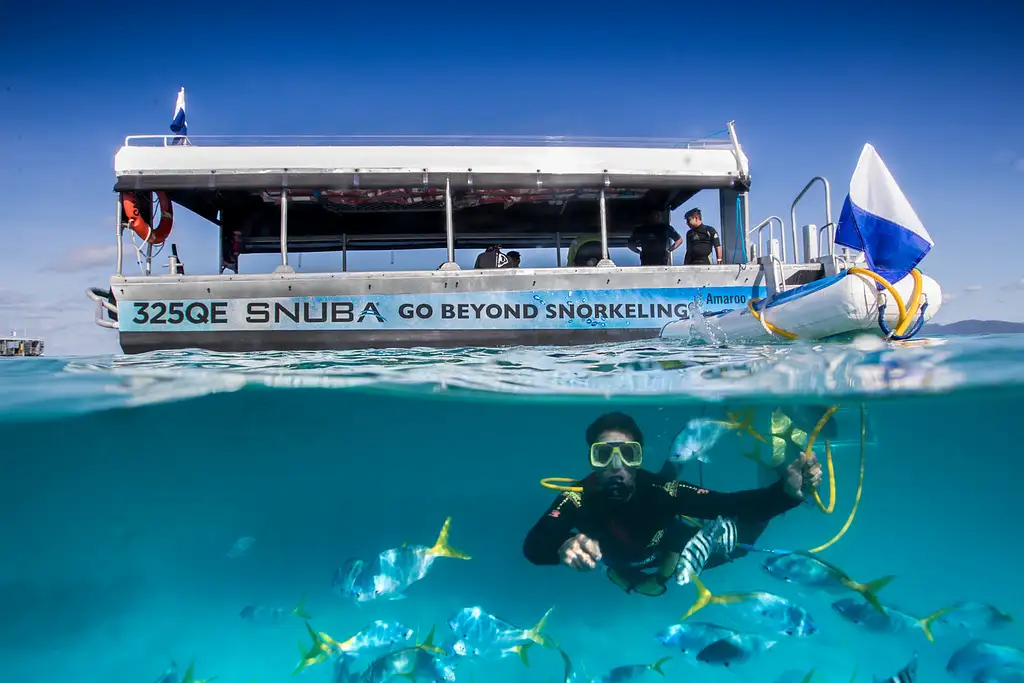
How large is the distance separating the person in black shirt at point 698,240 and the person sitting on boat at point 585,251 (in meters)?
1.66

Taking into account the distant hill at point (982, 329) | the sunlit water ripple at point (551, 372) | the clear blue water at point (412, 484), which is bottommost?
the clear blue water at point (412, 484)

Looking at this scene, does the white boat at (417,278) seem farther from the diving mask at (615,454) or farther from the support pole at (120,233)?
the diving mask at (615,454)

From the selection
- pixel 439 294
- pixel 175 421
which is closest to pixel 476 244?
pixel 439 294

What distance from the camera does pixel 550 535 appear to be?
18.1 ft

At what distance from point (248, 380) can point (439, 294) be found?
3331 millimetres

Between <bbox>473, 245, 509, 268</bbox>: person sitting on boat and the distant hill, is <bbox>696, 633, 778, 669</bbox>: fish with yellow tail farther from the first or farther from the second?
<bbox>473, 245, 509, 268</bbox>: person sitting on boat

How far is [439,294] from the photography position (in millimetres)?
10016

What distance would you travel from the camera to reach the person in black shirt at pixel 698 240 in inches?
418

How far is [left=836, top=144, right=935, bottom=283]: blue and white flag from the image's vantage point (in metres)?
5.72

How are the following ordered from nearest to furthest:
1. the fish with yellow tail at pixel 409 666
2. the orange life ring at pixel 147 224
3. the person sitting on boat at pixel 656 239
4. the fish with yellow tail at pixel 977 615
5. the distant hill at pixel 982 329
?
the fish with yellow tail at pixel 409 666, the fish with yellow tail at pixel 977 615, the distant hill at pixel 982 329, the orange life ring at pixel 147 224, the person sitting on boat at pixel 656 239

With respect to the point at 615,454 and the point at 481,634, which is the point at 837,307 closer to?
the point at 615,454

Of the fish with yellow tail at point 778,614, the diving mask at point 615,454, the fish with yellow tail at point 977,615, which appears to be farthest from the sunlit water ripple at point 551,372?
the fish with yellow tail at point 778,614

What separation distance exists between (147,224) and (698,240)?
32.4ft

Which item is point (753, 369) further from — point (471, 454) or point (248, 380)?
point (471, 454)
